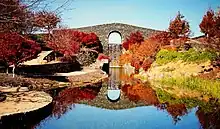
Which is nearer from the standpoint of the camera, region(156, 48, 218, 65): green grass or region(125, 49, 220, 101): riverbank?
region(125, 49, 220, 101): riverbank

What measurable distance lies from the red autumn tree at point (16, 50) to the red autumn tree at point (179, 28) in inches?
665

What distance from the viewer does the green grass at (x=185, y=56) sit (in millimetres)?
22420

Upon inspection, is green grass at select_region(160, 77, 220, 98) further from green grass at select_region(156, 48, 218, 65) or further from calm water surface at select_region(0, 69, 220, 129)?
green grass at select_region(156, 48, 218, 65)

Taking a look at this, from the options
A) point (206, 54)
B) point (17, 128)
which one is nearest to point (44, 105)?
point (17, 128)

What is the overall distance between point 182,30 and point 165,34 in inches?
65.7

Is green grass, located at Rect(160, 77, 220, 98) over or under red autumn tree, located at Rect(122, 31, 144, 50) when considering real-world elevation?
under

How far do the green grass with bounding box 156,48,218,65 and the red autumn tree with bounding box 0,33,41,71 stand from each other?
10701 mm

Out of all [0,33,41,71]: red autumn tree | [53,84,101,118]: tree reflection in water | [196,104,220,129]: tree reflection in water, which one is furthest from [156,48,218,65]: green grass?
[0,33,41,71]: red autumn tree

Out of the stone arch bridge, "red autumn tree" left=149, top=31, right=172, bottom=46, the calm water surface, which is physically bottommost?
the calm water surface

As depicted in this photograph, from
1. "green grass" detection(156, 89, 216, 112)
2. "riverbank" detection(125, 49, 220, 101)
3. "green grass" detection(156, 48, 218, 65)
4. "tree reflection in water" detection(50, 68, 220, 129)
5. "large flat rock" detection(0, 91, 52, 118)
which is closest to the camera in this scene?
"large flat rock" detection(0, 91, 52, 118)

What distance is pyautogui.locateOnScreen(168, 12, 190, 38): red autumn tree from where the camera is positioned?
108ft

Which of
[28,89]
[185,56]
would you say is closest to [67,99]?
[28,89]

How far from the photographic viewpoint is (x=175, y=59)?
25969 millimetres

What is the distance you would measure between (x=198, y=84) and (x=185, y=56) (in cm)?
A: 646
